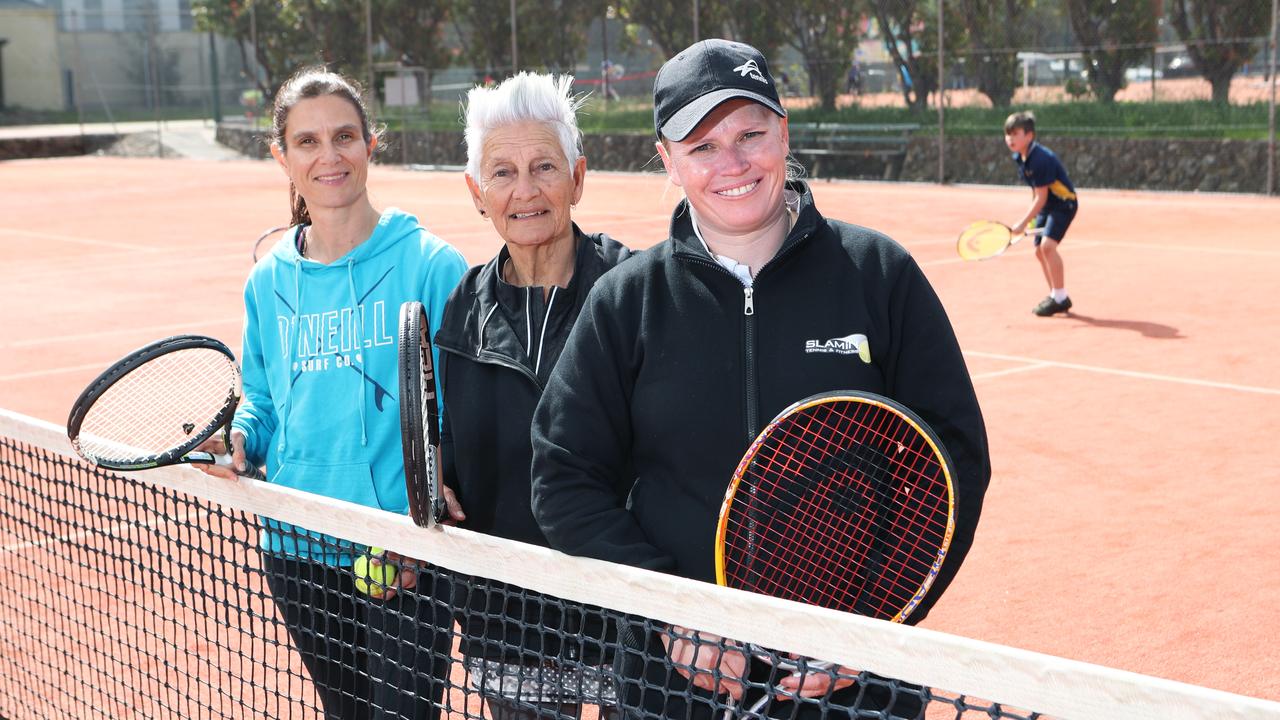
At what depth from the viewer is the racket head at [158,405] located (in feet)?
9.48

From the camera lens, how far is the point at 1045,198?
11719 mm

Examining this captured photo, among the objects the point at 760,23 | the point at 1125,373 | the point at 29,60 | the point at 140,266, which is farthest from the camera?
the point at 29,60

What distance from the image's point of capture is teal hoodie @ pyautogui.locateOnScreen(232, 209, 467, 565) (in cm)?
304

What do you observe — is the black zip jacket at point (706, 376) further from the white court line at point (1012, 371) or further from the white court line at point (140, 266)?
the white court line at point (140, 266)

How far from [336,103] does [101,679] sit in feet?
8.26

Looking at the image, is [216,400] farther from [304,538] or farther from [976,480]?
[976,480]

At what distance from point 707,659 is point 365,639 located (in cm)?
105

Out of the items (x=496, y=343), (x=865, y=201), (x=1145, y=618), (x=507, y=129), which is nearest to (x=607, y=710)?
(x=496, y=343)

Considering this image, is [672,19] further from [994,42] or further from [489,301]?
[489,301]

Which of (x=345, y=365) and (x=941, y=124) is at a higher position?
(x=941, y=124)

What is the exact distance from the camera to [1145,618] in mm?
5027

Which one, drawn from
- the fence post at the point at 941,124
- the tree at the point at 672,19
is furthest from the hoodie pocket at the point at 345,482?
the tree at the point at 672,19

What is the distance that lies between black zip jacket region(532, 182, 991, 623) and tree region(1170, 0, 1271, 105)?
813 inches

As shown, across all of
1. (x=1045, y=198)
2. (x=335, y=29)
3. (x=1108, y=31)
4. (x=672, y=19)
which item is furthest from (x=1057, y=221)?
(x=335, y=29)
